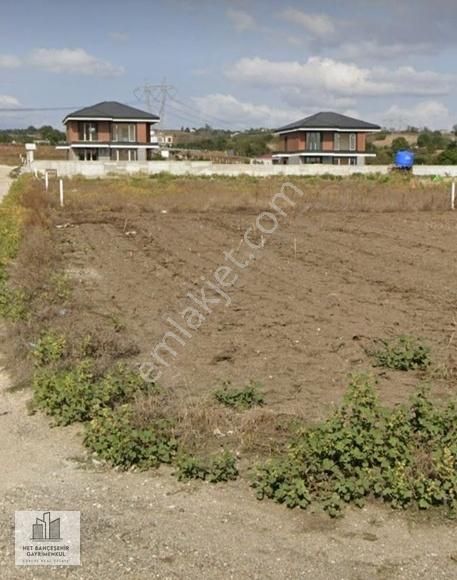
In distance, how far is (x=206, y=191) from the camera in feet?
100

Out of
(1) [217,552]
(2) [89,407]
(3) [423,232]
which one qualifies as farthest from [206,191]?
(1) [217,552]

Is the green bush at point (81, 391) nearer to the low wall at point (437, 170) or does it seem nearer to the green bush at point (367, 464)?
the green bush at point (367, 464)

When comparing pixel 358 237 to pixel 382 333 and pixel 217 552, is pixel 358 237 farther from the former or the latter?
pixel 217 552

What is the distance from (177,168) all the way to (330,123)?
1886 centimetres

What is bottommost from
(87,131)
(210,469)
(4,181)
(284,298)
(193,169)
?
(210,469)

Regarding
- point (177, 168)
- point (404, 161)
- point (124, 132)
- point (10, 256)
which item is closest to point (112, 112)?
point (124, 132)

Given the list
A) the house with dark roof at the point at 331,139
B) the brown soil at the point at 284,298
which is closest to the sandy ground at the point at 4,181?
the brown soil at the point at 284,298

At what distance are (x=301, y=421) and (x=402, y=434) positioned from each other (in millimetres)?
981

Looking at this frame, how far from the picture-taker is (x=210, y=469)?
15.2ft

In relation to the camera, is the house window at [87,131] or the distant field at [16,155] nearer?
the house window at [87,131]

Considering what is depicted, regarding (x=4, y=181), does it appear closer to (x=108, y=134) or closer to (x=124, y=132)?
(x=108, y=134)

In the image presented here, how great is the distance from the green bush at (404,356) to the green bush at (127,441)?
2629 mm

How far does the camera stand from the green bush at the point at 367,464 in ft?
14.0

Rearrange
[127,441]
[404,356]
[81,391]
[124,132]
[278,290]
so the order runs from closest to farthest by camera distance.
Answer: [127,441], [81,391], [404,356], [278,290], [124,132]
